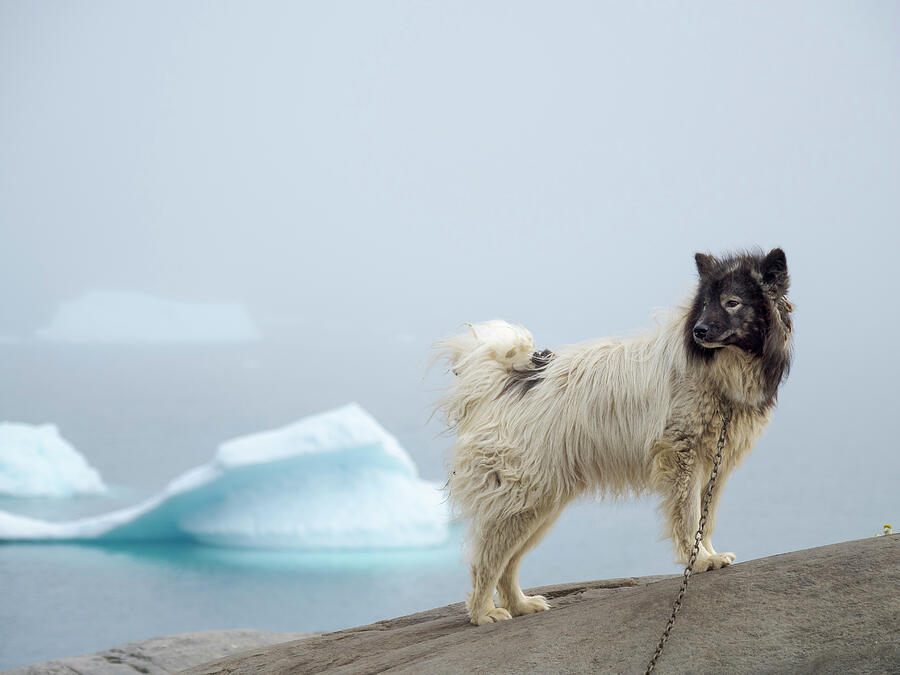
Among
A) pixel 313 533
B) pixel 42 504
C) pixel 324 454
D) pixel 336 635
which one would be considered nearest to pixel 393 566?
pixel 313 533

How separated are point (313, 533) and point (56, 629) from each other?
309cm

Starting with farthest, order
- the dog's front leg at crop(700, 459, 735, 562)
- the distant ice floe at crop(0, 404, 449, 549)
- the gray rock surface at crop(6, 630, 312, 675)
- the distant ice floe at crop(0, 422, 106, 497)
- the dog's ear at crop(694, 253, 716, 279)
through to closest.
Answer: the distant ice floe at crop(0, 422, 106, 497) < the distant ice floe at crop(0, 404, 449, 549) < the gray rock surface at crop(6, 630, 312, 675) < the dog's front leg at crop(700, 459, 735, 562) < the dog's ear at crop(694, 253, 716, 279)

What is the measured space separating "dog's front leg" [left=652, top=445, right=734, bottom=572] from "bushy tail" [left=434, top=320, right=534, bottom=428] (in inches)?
32.0

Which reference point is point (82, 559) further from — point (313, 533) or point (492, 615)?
point (492, 615)

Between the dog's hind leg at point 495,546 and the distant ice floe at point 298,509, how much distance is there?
6.27m

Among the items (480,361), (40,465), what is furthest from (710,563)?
(40,465)

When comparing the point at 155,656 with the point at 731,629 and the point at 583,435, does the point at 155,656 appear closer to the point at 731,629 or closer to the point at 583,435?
the point at 583,435

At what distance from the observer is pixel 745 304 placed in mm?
3174

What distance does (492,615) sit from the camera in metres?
3.78

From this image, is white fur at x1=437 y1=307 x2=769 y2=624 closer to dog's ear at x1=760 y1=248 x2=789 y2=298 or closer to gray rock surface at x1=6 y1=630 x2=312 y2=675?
dog's ear at x1=760 y1=248 x2=789 y2=298

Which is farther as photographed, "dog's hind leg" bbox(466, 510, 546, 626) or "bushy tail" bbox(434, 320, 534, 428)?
"bushy tail" bbox(434, 320, 534, 428)

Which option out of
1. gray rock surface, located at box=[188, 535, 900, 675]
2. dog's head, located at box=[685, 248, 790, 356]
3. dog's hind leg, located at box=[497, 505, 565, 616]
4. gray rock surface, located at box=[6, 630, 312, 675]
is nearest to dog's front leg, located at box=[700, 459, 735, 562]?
gray rock surface, located at box=[188, 535, 900, 675]

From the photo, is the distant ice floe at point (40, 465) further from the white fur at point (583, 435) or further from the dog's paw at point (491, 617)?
the dog's paw at point (491, 617)

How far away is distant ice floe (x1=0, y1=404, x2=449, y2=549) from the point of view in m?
10.1
